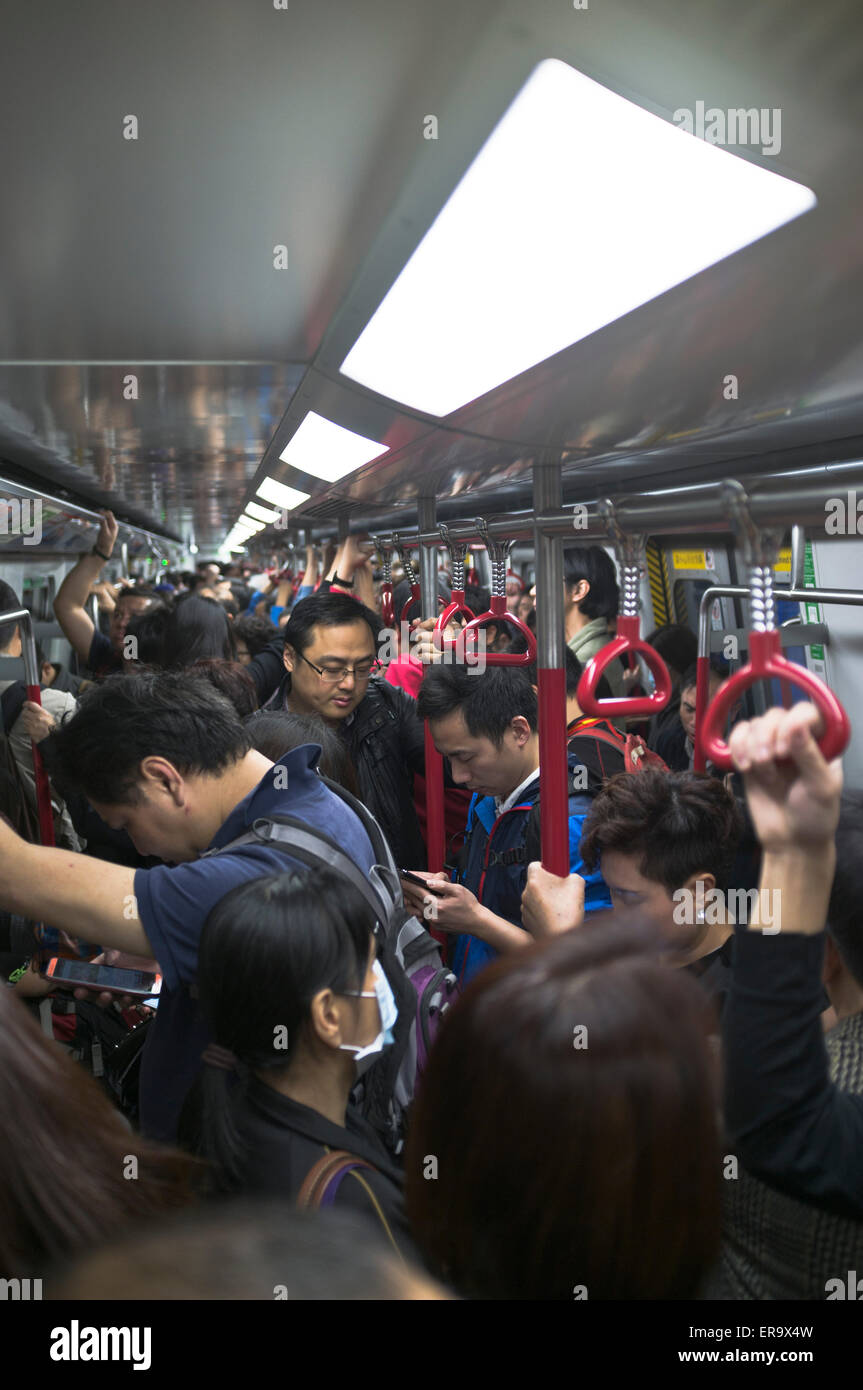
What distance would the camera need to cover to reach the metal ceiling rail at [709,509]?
3.56 ft

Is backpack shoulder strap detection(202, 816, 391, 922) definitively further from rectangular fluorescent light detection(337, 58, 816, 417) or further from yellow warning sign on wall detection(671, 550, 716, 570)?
yellow warning sign on wall detection(671, 550, 716, 570)

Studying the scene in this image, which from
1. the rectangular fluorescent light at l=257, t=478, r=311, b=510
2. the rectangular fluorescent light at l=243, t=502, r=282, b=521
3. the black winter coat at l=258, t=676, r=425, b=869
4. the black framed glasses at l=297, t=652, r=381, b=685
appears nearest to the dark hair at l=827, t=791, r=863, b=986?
the black winter coat at l=258, t=676, r=425, b=869

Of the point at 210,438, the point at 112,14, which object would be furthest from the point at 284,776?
the point at 210,438

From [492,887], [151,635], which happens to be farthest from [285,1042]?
[151,635]

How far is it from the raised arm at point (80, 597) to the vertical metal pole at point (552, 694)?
11.5 feet

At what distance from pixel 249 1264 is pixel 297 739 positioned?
2121 millimetres

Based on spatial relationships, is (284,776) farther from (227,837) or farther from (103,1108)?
(103,1108)

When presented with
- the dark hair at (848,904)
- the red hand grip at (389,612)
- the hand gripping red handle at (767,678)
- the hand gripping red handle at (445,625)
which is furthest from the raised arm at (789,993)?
the red hand grip at (389,612)

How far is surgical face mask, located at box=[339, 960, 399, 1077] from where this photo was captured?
162 centimetres

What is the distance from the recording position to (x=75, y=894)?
71.7 inches

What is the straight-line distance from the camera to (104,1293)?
766 mm

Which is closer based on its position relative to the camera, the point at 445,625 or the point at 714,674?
the point at 445,625

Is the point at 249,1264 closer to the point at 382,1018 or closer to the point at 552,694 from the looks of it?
the point at 382,1018

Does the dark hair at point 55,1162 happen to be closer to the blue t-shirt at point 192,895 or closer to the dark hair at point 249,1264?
the dark hair at point 249,1264
